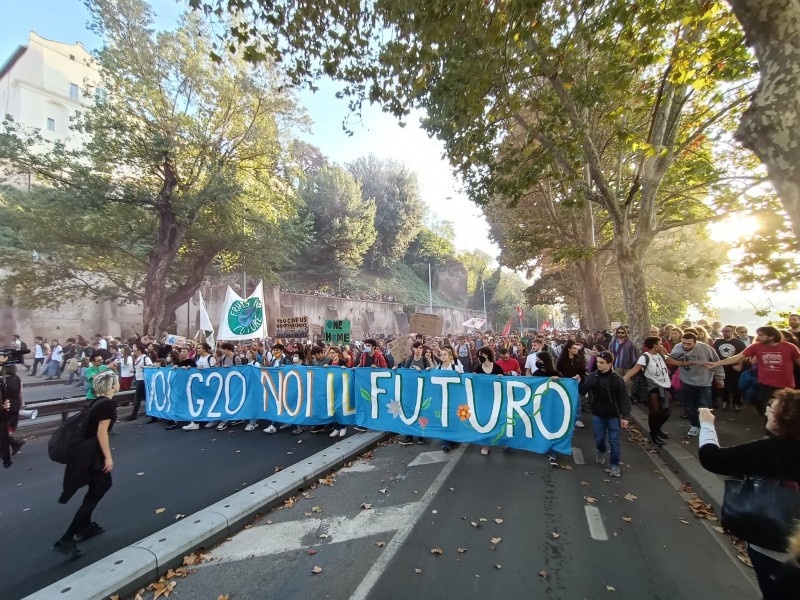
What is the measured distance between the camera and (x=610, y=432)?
579cm

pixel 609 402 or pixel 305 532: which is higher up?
pixel 609 402

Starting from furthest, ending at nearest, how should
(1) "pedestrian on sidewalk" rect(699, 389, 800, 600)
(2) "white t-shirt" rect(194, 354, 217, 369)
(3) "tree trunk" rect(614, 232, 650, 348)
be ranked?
(3) "tree trunk" rect(614, 232, 650, 348), (2) "white t-shirt" rect(194, 354, 217, 369), (1) "pedestrian on sidewalk" rect(699, 389, 800, 600)

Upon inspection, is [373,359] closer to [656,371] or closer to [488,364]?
[488,364]

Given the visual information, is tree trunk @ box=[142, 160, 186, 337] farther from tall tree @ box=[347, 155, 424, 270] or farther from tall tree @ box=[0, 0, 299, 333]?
tall tree @ box=[347, 155, 424, 270]

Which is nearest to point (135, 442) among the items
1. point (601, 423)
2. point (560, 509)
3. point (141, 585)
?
point (141, 585)

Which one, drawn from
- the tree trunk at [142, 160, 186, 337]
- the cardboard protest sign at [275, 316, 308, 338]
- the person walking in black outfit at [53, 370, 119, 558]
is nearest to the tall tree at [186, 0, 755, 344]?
the person walking in black outfit at [53, 370, 119, 558]

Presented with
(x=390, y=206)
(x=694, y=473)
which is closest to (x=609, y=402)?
(x=694, y=473)

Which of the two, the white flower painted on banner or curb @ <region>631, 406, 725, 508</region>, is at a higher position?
the white flower painted on banner

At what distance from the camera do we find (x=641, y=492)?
16.7 feet

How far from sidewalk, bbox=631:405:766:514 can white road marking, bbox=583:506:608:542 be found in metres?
1.31

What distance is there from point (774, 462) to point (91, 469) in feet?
18.0

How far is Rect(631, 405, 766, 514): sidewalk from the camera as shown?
4945 mm

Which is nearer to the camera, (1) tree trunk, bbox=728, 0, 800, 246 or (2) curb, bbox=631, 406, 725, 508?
(1) tree trunk, bbox=728, 0, 800, 246

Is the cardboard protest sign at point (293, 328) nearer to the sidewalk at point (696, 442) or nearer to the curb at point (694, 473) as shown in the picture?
the sidewalk at point (696, 442)
